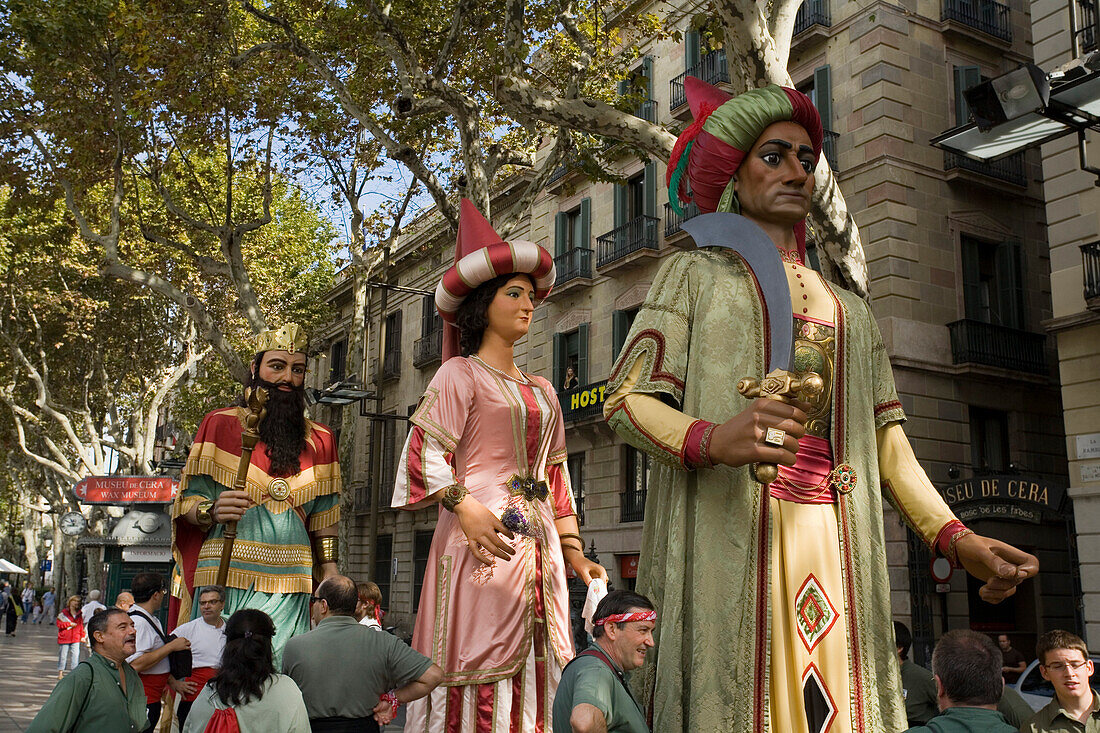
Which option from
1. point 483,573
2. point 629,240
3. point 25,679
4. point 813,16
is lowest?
point 25,679

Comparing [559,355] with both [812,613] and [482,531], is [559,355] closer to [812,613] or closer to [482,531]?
[482,531]

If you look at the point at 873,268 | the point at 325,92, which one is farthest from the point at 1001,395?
the point at 325,92

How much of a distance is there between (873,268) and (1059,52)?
4442 millimetres

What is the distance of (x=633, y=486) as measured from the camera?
23.4 meters

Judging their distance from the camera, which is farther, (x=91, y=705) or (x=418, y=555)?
(x=418, y=555)

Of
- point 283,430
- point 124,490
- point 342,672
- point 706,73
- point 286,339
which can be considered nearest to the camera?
point 342,672

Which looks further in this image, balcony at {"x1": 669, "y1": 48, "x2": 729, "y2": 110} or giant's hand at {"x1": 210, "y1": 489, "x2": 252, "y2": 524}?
balcony at {"x1": 669, "y1": 48, "x2": 729, "y2": 110}

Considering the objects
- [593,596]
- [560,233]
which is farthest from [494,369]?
[560,233]

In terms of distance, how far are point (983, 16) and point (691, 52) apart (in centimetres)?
619

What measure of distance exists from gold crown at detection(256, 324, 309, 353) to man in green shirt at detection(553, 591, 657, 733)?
8.28 feet

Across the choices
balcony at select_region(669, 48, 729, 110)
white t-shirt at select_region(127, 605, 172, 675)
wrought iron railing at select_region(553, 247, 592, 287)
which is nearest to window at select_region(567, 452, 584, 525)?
wrought iron railing at select_region(553, 247, 592, 287)

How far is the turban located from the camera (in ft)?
10.8

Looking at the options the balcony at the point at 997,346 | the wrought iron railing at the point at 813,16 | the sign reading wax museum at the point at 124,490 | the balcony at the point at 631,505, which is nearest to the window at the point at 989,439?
the balcony at the point at 997,346

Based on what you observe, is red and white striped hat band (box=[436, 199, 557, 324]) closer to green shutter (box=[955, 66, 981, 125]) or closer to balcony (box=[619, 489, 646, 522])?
green shutter (box=[955, 66, 981, 125])
